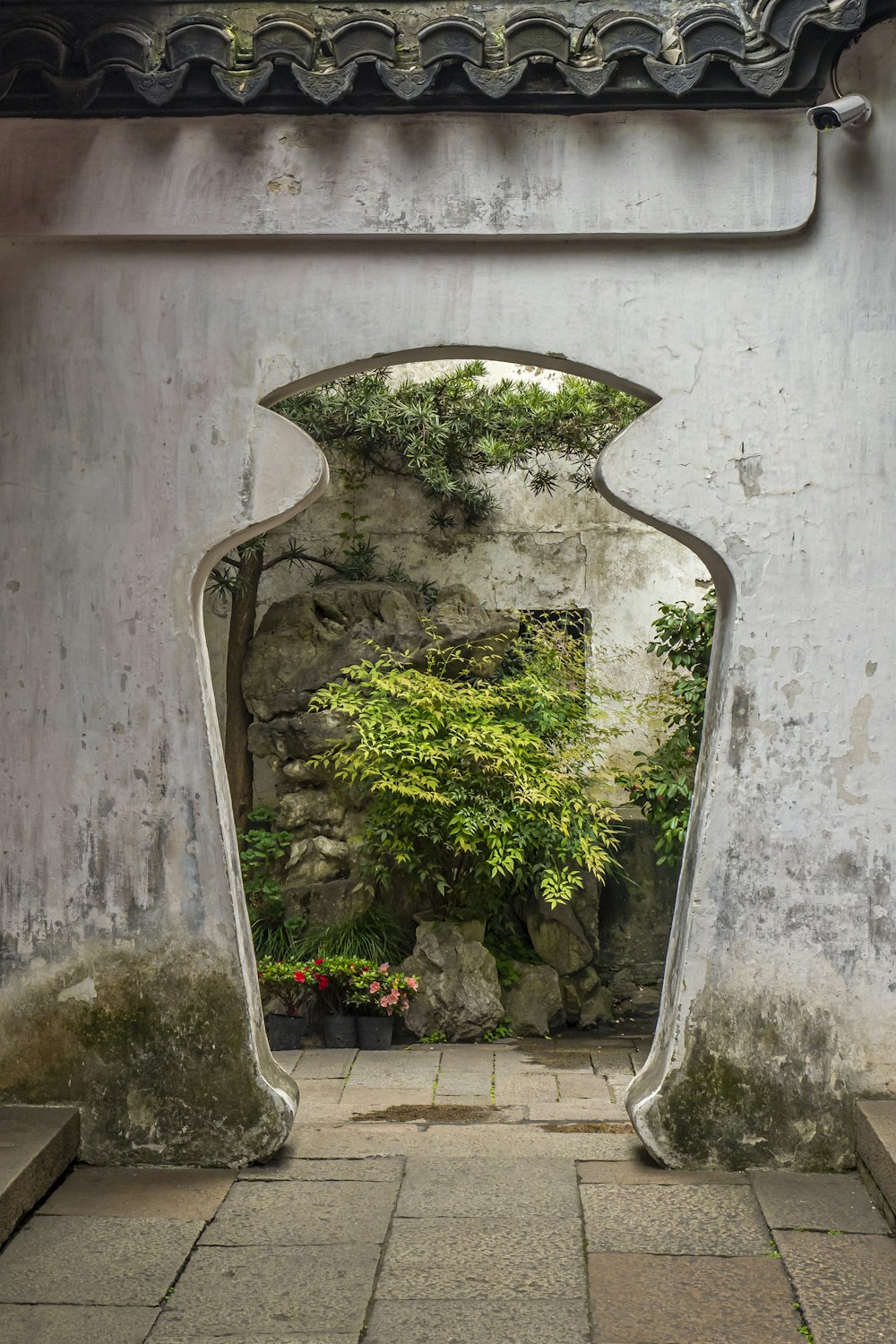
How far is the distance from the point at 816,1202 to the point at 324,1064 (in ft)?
10.6

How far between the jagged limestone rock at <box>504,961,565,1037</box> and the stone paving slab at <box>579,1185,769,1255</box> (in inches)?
133

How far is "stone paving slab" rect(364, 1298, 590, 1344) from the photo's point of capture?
2797mm

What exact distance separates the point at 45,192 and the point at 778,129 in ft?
8.02

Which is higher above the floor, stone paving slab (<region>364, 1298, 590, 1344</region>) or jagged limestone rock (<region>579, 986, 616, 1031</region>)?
stone paving slab (<region>364, 1298, 590, 1344</region>)

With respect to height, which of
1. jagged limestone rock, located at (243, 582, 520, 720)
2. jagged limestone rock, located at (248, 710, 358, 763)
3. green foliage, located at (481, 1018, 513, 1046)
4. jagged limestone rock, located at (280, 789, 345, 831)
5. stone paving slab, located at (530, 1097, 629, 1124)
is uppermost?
jagged limestone rock, located at (243, 582, 520, 720)

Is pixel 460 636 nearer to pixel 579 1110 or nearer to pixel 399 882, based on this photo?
pixel 399 882

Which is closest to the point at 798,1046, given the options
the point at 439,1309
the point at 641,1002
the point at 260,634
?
the point at 439,1309

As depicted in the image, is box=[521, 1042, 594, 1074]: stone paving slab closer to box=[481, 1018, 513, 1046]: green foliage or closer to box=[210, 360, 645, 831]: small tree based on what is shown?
box=[481, 1018, 513, 1046]: green foliage

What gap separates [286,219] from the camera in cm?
384

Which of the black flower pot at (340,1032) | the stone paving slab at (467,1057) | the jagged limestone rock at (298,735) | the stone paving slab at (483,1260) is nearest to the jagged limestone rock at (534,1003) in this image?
the stone paving slab at (467,1057)

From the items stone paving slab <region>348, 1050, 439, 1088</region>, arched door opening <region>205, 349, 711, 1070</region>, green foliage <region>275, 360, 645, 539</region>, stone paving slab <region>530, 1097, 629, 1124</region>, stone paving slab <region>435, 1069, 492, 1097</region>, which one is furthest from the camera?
green foliage <region>275, 360, 645, 539</region>

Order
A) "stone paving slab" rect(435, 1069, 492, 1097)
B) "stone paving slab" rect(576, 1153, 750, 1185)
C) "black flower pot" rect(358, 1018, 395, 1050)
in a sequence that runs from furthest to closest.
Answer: "black flower pot" rect(358, 1018, 395, 1050), "stone paving slab" rect(435, 1069, 492, 1097), "stone paving slab" rect(576, 1153, 750, 1185)

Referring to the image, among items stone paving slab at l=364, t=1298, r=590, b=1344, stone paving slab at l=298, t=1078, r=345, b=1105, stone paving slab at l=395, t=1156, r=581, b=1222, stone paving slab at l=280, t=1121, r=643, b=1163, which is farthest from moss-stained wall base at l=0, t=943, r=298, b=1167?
stone paving slab at l=298, t=1078, r=345, b=1105

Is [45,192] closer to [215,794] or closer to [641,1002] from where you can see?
[215,794]
